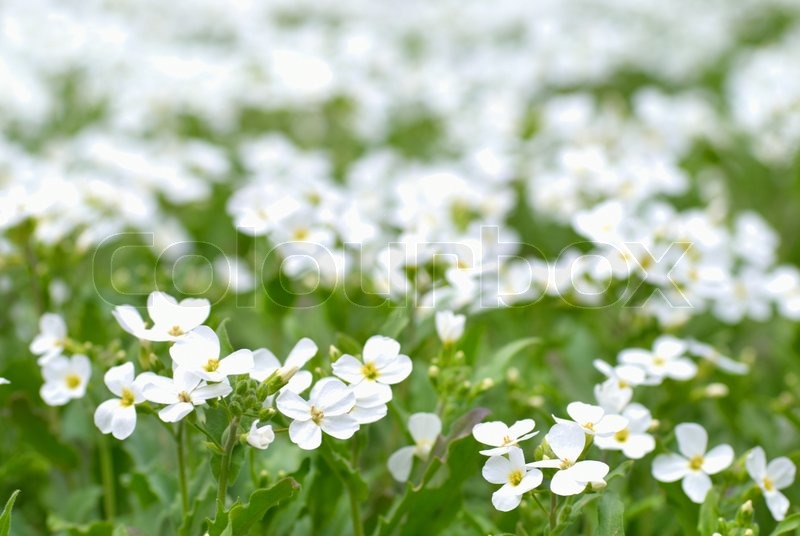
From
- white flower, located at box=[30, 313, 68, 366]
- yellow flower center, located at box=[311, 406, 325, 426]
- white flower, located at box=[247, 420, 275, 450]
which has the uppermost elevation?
yellow flower center, located at box=[311, 406, 325, 426]

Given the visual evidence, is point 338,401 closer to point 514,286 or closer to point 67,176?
point 514,286

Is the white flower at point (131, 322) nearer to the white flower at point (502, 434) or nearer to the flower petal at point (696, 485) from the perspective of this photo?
the white flower at point (502, 434)

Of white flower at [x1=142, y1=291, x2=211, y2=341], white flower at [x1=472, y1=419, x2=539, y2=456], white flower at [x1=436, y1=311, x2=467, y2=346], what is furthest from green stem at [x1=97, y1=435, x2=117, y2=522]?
white flower at [x1=472, y1=419, x2=539, y2=456]

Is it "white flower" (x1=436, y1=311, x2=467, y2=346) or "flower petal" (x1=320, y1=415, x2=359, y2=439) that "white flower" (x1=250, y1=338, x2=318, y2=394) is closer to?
"flower petal" (x1=320, y1=415, x2=359, y2=439)

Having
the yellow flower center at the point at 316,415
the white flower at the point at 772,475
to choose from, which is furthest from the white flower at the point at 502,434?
the white flower at the point at 772,475

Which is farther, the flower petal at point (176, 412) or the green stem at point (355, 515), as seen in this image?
the green stem at point (355, 515)

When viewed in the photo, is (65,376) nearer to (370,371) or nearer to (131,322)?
(131,322)

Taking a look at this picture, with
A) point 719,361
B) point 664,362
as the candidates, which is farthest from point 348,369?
point 719,361
